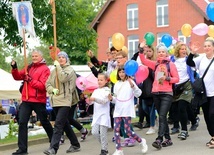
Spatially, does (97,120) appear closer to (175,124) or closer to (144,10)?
(175,124)

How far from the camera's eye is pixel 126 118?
30.4 feet

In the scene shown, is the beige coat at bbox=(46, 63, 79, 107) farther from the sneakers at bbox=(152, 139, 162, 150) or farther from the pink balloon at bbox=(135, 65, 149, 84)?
the sneakers at bbox=(152, 139, 162, 150)

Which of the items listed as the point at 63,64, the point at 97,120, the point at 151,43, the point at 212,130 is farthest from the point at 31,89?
the point at 212,130

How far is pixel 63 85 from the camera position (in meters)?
9.50

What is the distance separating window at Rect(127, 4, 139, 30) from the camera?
49.3 metres

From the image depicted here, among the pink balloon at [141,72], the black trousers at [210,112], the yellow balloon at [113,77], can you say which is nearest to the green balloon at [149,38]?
the pink balloon at [141,72]

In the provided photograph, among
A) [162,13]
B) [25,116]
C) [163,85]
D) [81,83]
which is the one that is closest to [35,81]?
[25,116]

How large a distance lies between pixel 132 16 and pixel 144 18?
1.47m

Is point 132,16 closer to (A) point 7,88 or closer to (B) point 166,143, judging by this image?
(A) point 7,88

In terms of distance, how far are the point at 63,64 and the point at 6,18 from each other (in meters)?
7.91

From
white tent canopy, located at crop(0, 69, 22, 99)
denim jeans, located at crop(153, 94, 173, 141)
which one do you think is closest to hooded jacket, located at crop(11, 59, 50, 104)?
denim jeans, located at crop(153, 94, 173, 141)

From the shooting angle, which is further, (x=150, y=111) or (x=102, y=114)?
(x=150, y=111)

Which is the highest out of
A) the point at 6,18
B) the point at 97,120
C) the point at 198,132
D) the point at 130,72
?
the point at 6,18

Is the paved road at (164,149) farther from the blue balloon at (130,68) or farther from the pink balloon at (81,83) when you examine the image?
the blue balloon at (130,68)
